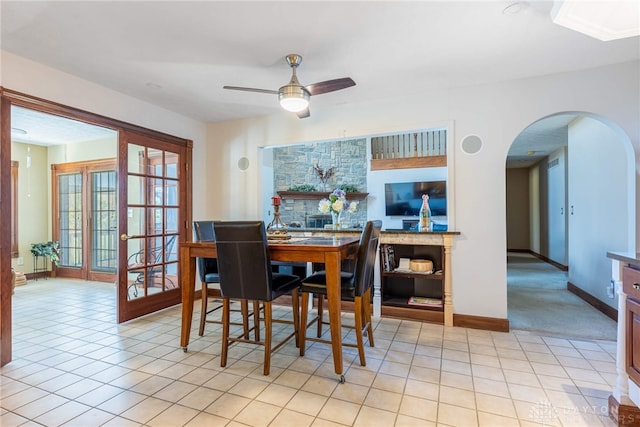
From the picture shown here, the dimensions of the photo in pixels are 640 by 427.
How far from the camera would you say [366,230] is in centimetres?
233

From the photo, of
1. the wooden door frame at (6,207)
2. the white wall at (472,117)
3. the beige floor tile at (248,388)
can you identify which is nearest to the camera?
the beige floor tile at (248,388)

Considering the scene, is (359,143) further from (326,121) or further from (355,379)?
(355,379)

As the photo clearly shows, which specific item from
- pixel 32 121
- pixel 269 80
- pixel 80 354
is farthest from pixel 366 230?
pixel 32 121

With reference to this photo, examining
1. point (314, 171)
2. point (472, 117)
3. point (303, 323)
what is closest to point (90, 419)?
point (303, 323)

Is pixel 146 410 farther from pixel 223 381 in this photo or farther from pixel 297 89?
pixel 297 89

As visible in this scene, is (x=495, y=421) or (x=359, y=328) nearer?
(x=495, y=421)

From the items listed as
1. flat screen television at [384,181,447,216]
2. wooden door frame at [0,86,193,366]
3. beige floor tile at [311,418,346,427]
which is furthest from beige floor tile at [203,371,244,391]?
flat screen television at [384,181,447,216]

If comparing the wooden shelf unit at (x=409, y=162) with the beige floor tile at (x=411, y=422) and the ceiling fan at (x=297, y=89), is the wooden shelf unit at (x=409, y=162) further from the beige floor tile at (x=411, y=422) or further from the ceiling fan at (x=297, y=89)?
the beige floor tile at (x=411, y=422)

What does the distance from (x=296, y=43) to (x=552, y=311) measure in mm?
3988

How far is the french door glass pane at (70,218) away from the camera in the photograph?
5.82 m

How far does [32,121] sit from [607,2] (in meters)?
6.29

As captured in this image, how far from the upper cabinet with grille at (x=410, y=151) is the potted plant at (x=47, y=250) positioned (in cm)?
655

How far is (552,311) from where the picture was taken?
366cm

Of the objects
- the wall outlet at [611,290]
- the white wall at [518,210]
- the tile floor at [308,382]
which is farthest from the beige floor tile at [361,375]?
the white wall at [518,210]
